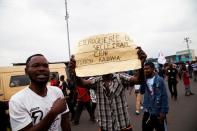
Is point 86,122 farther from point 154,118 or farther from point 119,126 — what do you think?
point 119,126

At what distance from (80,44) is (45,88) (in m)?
1.12

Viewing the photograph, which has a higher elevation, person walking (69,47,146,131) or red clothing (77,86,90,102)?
person walking (69,47,146,131)

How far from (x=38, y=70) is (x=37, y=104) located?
1.03ft

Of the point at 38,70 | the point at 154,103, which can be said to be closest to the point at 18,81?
the point at 154,103

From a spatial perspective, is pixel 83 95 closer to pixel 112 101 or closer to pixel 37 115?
pixel 112 101

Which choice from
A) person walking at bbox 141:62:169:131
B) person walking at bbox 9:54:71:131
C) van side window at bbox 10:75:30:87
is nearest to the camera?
person walking at bbox 9:54:71:131

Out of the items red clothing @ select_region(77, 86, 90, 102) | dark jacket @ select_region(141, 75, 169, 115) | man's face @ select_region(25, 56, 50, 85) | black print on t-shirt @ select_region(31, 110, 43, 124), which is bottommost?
red clothing @ select_region(77, 86, 90, 102)

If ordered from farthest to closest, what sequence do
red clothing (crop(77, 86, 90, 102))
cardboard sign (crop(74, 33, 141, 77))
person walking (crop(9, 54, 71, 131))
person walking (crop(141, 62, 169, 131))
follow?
red clothing (crop(77, 86, 90, 102)) → person walking (crop(141, 62, 169, 131)) → cardboard sign (crop(74, 33, 141, 77)) → person walking (crop(9, 54, 71, 131))

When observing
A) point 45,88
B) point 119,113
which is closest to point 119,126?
point 119,113

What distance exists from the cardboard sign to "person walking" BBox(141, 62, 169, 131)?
1425 mm

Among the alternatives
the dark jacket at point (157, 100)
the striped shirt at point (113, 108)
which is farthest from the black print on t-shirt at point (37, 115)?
the dark jacket at point (157, 100)

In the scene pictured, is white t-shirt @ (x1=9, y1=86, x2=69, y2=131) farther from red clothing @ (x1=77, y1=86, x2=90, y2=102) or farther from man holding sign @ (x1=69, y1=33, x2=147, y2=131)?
red clothing @ (x1=77, y1=86, x2=90, y2=102)

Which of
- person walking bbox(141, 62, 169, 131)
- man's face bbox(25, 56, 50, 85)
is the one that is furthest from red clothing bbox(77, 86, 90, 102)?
man's face bbox(25, 56, 50, 85)

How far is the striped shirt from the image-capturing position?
11.9 ft
